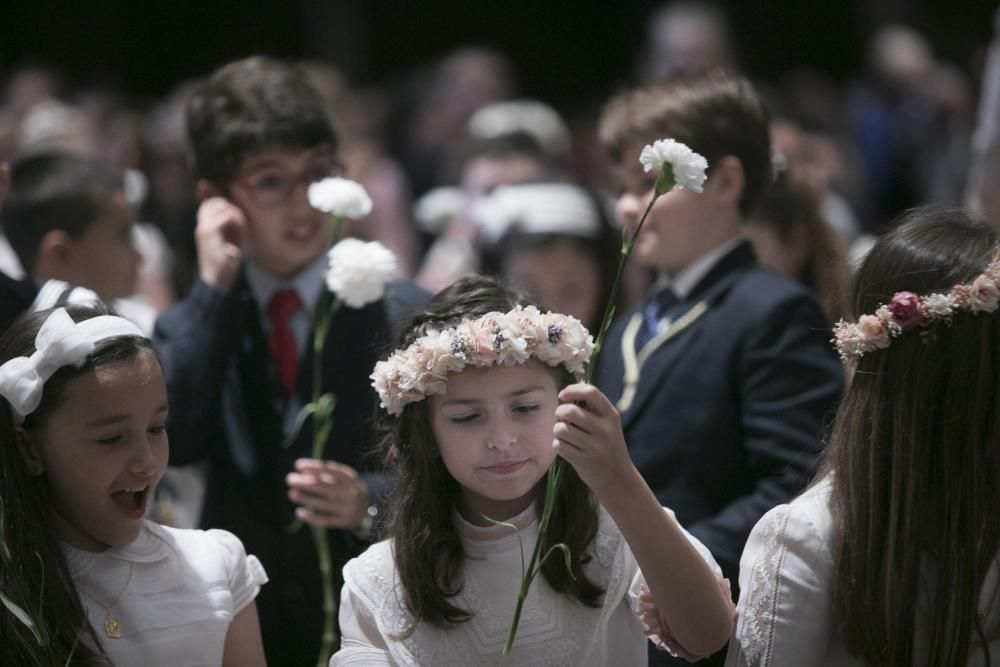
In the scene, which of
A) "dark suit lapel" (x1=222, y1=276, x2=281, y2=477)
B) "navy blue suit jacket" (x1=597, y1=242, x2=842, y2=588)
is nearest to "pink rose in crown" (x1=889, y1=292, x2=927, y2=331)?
"navy blue suit jacket" (x1=597, y1=242, x2=842, y2=588)

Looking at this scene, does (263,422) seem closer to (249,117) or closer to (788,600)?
(249,117)

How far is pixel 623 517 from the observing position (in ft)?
7.88

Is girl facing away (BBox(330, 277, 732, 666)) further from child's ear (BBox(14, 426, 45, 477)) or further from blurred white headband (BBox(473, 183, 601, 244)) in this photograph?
blurred white headband (BBox(473, 183, 601, 244))

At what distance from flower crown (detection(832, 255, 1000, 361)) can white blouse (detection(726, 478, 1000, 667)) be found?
33 cm

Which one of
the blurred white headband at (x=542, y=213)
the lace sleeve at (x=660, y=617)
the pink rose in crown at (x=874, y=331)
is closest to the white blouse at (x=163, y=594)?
the lace sleeve at (x=660, y=617)

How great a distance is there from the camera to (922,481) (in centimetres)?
244

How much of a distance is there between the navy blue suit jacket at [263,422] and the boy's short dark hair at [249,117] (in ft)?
1.13

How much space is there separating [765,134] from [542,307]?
101 centimetres

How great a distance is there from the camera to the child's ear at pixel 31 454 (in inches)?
104

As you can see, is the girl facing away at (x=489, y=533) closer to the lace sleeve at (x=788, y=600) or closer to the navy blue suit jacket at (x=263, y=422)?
the lace sleeve at (x=788, y=600)

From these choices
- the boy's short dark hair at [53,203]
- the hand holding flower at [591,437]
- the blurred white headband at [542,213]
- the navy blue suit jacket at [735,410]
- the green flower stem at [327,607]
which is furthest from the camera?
the blurred white headband at [542,213]

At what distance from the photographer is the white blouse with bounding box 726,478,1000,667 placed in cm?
244

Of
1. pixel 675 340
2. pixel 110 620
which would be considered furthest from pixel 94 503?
pixel 675 340

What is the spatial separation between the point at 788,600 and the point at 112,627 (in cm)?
126
